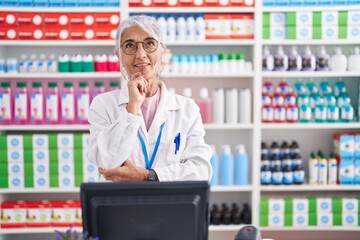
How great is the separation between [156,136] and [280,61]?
87.5 inches

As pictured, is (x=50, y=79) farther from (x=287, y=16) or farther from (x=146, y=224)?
(x=146, y=224)

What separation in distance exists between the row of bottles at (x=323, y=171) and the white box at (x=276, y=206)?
1.00 feet

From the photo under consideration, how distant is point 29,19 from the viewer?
13.5ft

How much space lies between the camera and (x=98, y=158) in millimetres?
2160

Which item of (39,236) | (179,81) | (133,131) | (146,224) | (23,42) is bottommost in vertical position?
(39,236)

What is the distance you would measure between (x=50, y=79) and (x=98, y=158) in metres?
2.51

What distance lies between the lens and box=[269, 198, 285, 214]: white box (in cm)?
429

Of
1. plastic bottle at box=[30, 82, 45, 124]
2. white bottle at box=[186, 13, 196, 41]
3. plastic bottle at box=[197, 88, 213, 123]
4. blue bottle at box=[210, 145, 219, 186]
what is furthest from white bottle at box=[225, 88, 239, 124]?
plastic bottle at box=[30, 82, 45, 124]

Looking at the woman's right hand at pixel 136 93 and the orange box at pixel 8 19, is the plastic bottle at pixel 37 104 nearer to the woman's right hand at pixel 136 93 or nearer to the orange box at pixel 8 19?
the orange box at pixel 8 19

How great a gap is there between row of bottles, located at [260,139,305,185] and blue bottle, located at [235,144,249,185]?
130 mm

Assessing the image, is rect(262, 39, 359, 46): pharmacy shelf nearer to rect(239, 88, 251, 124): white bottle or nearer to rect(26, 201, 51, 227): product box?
rect(239, 88, 251, 124): white bottle

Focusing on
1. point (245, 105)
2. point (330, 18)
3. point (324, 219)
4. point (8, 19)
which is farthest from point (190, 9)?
point (324, 219)

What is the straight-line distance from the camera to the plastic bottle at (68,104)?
13.6 feet

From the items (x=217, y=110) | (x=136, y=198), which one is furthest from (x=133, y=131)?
(x=217, y=110)
